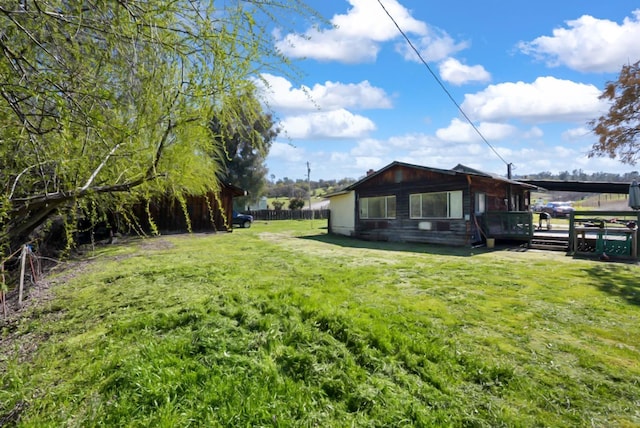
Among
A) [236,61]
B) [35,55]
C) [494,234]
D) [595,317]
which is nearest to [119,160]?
[35,55]

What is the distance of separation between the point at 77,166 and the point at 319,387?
2.35m

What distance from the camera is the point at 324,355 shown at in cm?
286

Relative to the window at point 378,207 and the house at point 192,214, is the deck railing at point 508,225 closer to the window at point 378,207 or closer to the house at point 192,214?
the window at point 378,207

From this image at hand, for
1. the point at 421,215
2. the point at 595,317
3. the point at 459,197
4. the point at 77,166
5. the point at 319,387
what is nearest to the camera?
the point at 77,166

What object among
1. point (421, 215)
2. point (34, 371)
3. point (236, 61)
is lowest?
point (34, 371)

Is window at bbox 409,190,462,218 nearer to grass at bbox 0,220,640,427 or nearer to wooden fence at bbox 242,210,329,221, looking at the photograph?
grass at bbox 0,220,640,427

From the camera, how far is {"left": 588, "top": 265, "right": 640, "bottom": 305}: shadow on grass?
4875 mm

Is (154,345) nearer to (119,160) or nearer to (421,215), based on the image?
(119,160)

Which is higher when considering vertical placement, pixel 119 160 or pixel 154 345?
pixel 119 160

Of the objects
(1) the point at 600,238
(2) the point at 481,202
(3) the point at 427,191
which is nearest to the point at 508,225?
(2) the point at 481,202

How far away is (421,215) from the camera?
1284 cm

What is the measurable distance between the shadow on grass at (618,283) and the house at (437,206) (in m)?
4.39

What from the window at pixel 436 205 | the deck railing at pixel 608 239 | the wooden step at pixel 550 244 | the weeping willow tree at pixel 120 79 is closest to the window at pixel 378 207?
the window at pixel 436 205

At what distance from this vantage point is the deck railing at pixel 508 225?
10891mm
